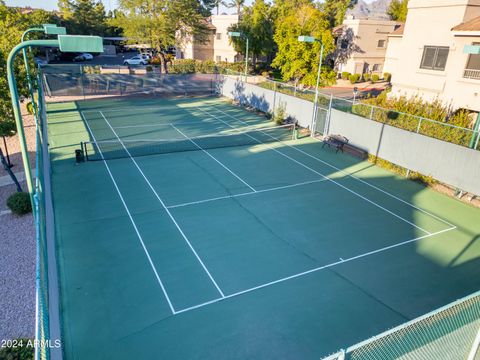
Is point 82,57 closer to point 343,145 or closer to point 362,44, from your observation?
point 362,44

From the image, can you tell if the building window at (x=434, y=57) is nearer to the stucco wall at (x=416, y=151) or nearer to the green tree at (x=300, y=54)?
the green tree at (x=300, y=54)

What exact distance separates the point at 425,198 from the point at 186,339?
12133mm

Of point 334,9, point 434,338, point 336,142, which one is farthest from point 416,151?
point 334,9

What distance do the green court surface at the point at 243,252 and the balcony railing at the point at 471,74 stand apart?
10096mm

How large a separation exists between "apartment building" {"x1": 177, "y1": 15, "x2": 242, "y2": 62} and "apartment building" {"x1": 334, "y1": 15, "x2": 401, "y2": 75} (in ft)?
46.4

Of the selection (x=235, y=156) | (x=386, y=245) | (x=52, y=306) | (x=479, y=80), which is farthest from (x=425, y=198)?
(x=52, y=306)

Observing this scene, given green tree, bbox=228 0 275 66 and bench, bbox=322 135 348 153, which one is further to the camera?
green tree, bbox=228 0 275 66

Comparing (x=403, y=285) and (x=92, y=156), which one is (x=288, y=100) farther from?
(x=403, y=285)

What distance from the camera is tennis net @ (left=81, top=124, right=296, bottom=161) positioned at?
18.6 metres

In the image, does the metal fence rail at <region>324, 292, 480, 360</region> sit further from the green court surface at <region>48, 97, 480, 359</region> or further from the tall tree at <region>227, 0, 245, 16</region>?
the tall tree at <region>227, 0, 245, 16</region>

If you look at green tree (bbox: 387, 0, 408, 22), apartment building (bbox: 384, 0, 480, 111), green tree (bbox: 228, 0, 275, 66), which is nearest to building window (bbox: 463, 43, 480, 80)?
apartment building (bbox: 384, 0, 480, 111)

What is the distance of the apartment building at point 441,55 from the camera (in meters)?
22.2

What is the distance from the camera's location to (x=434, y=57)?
973 inches

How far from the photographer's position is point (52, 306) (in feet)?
24.9
